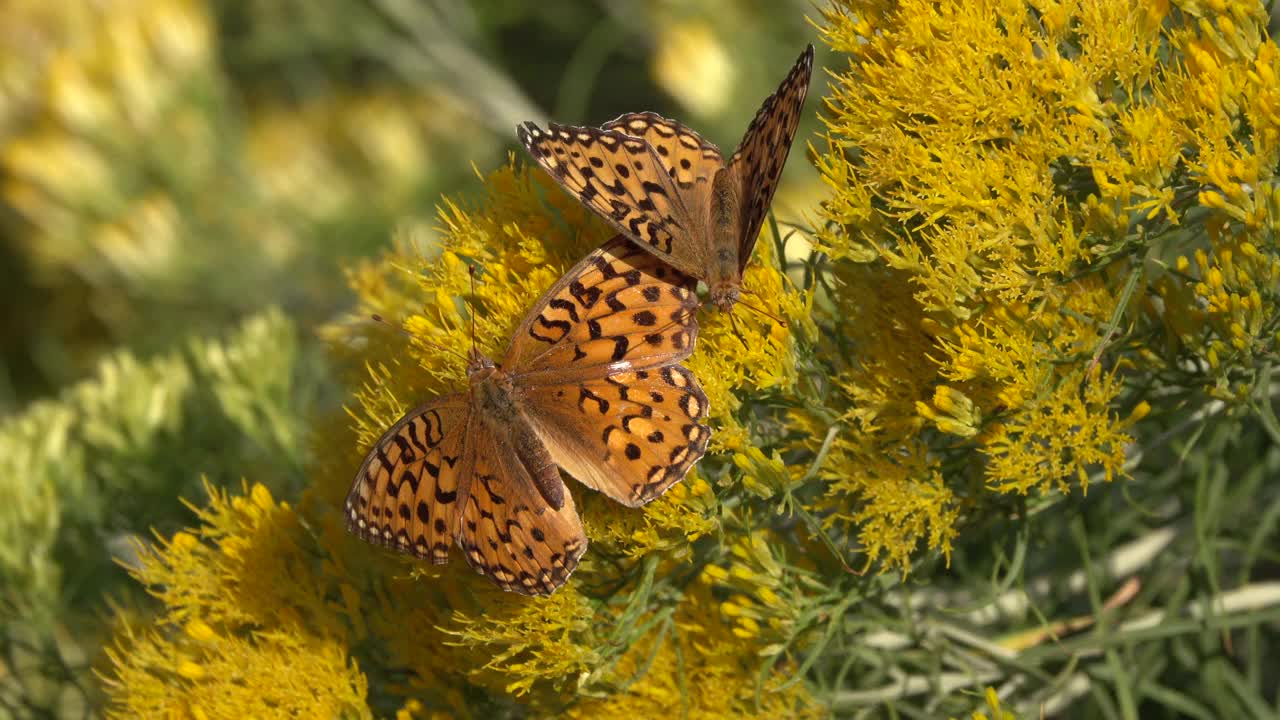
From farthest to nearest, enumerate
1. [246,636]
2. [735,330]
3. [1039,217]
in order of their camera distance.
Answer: [246,636] < [735,330] < [1039,217]

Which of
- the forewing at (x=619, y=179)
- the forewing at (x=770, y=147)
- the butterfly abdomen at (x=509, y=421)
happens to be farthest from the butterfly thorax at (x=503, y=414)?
the forewing at (x=770, y=147)

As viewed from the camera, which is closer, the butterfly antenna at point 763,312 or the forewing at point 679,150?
the butterfly antenna at point 763,312

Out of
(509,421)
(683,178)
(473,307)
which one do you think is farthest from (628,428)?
(683,178)

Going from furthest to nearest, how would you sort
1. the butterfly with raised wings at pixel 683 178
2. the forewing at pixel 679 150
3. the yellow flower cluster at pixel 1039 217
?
the forewing at pixel 679 150 → the butterfly with raised wings at pixel 683 178 → the yellow flower cluster at pixel 1039 217

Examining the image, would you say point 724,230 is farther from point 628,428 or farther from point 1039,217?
point 1039,217

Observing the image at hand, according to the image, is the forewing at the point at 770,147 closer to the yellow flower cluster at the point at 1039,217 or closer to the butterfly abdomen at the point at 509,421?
the yellow flower cluster at the point at 1039,217

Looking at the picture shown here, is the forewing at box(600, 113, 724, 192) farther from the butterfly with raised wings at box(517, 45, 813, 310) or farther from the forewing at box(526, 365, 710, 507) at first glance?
the forewing at box(526, 365, 710, 507)

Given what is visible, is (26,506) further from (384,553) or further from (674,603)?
(674,603)
